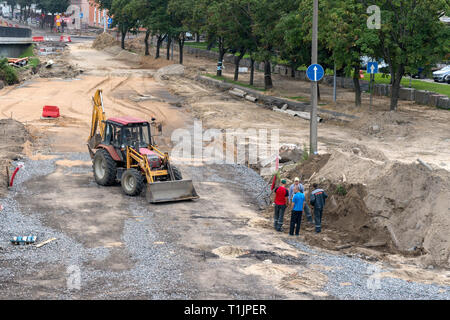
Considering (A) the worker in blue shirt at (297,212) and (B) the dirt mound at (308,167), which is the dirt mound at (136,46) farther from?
(A) the worker in blue shirt at (297,212)

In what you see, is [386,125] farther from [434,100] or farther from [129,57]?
[129,57]

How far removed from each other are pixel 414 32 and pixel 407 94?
10.3 meters

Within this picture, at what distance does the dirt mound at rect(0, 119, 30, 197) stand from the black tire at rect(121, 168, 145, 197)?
4107mm

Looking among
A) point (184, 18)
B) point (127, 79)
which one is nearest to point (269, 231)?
point (127, 79)

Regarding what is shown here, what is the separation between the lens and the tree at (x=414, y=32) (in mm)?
32844

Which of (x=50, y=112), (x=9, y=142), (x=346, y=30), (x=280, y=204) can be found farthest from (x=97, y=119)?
(x=346, y=30)

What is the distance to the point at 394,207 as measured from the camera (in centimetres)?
1723

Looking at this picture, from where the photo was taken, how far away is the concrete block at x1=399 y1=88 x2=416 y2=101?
43.0m

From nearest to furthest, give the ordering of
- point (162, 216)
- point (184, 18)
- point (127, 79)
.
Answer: point (162, 216), point (127, 79), point (184, 18)

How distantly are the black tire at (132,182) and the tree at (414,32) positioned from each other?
19.2 m

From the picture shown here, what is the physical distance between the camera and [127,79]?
192ft

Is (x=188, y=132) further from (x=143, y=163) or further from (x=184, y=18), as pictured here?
(x=184, y=18)

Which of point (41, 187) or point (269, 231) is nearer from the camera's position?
point (269, 231)
